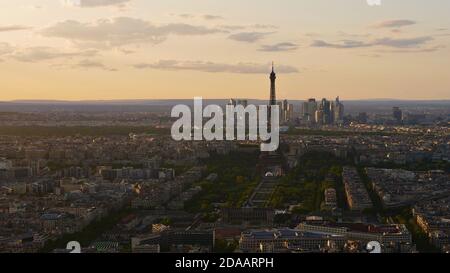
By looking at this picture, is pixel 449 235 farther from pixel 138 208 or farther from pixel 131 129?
pixel 131 129

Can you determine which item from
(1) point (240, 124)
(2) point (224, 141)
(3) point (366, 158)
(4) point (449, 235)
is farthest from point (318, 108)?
(4) point (449, 235)

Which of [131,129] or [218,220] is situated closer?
[218,220]

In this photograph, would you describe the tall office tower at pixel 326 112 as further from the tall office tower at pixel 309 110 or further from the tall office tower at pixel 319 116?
the tall office tower at pixel 309 110

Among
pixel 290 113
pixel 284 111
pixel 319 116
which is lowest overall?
pixel 319 116

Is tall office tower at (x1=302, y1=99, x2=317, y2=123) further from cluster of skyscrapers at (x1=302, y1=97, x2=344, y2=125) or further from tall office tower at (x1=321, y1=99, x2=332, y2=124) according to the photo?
tall office tower at (x1=321, y1=99, x2=332, y2=124)

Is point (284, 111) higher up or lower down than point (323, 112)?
higher up

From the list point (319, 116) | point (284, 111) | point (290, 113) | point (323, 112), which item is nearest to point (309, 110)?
point (319, 116)

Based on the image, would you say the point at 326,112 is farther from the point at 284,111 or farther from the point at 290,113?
the point at 284,111
